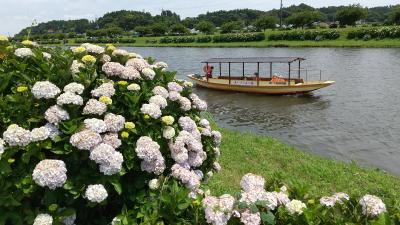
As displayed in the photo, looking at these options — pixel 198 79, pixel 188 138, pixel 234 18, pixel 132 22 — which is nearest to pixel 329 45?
pixel 198 79

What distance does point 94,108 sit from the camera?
4527mm

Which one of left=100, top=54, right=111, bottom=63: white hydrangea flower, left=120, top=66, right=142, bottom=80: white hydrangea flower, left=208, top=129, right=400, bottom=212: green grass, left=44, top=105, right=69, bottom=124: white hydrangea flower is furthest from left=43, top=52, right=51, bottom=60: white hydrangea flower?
left=208, top=129, right=400, bottom=212: green grass

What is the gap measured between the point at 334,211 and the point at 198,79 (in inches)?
1190

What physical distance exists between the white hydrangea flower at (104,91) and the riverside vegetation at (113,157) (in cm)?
1

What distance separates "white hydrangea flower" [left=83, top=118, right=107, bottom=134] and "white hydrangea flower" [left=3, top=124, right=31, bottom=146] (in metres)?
0.58

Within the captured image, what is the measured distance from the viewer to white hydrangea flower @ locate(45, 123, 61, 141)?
14.1 ft

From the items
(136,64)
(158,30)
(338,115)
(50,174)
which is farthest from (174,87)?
(158,30)

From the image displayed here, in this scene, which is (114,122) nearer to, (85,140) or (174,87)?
(85,140)

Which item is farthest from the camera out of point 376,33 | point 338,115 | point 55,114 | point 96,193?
point 376,33

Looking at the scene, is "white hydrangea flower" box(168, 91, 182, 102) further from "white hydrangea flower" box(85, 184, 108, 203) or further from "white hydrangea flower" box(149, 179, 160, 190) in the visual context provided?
"white hydrangea flower" box(85, 184, 108, 203)

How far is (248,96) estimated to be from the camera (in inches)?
1153

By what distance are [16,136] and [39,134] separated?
221mm

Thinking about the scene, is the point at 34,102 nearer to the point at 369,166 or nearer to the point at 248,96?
the point at 369,166

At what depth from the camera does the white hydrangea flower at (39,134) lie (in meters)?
4.19
